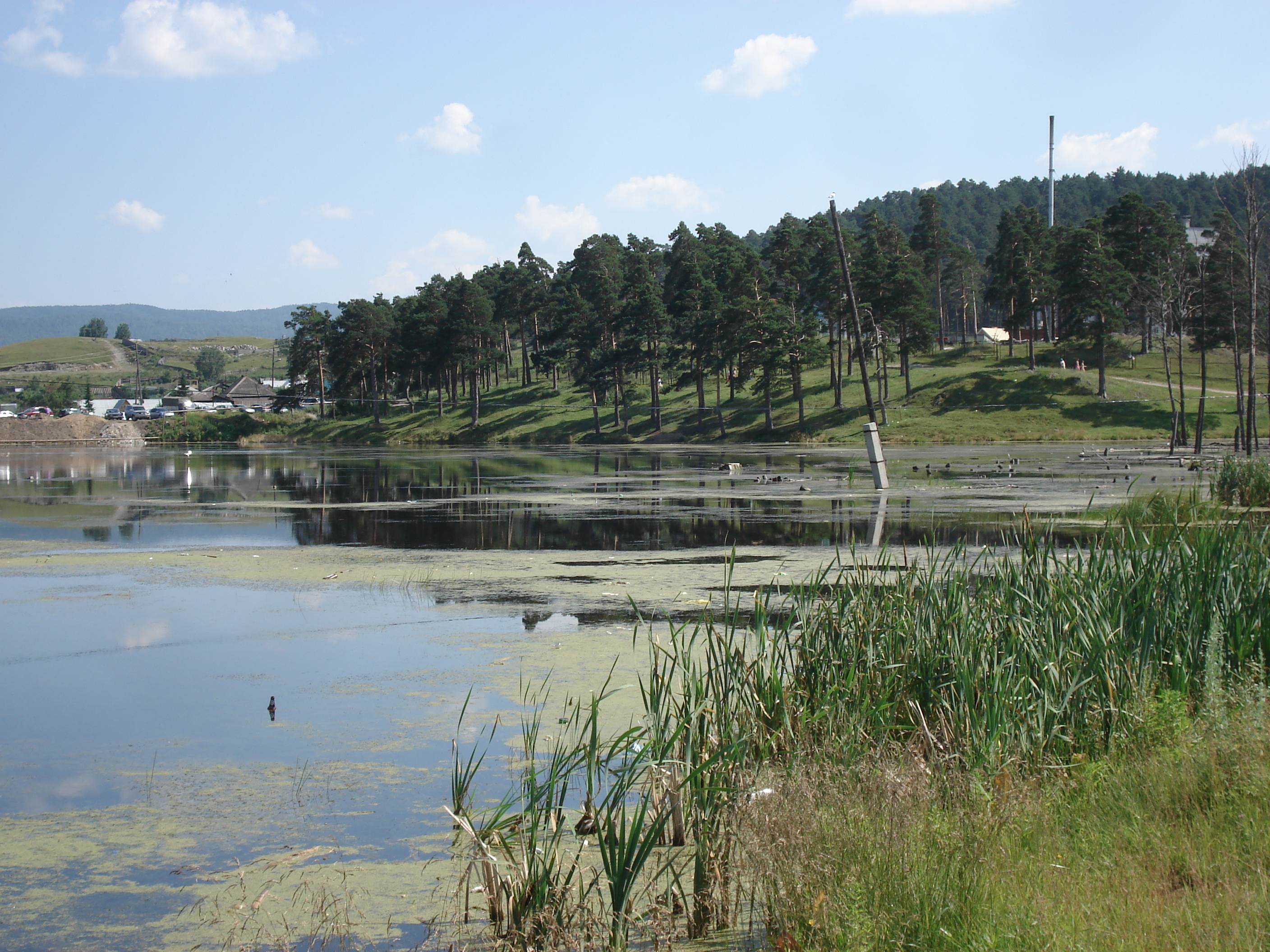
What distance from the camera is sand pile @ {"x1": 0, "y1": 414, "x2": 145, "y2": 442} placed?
357 feet

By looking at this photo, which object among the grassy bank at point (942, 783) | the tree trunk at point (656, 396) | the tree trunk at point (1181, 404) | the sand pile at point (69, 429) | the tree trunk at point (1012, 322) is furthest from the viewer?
the sand pile at point (69, 429)

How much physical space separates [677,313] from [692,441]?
14.1 meters

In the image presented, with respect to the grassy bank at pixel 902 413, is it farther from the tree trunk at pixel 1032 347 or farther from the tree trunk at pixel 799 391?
the tree trunk at pixel 1032 347

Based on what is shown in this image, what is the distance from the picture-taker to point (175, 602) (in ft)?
54.7

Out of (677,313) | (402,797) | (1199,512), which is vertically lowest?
(402,797)

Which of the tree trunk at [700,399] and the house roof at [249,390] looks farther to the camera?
the house roof at [249,390]

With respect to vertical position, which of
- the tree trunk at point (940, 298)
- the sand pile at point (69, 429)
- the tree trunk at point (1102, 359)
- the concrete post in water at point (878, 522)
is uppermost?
the tree trunk at point (940, 298)

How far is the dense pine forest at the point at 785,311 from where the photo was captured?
70.4 meters

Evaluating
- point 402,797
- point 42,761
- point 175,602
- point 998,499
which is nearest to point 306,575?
point 175,602

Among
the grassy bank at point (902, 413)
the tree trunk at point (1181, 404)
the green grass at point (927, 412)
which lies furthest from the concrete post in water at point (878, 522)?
the green grass at point (927, 412)

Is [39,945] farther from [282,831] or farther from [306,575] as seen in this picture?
[306,575]

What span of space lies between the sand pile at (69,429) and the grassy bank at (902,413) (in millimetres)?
3775

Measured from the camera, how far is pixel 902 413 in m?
75.6

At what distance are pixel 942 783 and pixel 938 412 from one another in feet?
234
